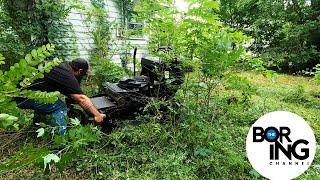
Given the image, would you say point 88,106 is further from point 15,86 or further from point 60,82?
point 15,86

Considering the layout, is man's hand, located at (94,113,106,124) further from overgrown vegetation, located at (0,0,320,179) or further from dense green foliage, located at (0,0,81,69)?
dense green foliage, located at (0,0,81,69)

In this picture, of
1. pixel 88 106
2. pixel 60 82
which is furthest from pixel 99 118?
pixel 60 82

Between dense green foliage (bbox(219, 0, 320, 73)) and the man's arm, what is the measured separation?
7733mm

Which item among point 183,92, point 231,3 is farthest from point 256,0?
point 183,92

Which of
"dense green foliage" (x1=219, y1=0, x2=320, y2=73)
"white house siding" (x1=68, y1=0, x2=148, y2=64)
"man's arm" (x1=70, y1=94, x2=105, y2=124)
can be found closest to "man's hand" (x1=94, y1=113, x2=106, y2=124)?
"man's arm" (x1=70, y1=94, x2=105, y2=124)

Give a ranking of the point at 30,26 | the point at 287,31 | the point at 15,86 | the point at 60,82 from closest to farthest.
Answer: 1. the point at 15,86
2. the point at 60,82
3. the point at 30,26
4. the point at 287,31

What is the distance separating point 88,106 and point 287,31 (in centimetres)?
968

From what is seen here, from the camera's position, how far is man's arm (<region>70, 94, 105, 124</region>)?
3436 millimetres

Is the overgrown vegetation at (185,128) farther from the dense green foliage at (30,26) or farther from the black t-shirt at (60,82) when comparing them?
the dense green foliage at (30,26)

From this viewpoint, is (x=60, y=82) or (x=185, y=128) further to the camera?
(x=185, y=128)

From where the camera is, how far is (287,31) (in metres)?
11.2

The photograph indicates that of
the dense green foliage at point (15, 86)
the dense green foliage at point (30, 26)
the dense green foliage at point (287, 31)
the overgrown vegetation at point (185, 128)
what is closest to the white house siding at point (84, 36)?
the dense green foliage at point (30, 26)

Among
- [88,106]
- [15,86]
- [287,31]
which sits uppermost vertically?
[287,31]

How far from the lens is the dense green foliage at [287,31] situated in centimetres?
1096
